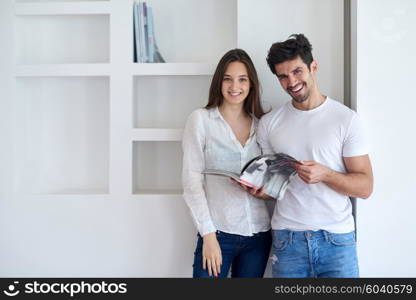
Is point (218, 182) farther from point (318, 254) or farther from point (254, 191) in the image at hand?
point (318, 254)

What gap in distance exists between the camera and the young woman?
1.77m

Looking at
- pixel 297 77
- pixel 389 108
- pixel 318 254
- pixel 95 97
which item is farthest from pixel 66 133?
pixel 389 108

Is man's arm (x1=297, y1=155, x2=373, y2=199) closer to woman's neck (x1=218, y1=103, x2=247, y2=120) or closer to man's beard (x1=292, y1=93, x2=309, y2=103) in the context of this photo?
man's beard (x1=292, y1=93, x2=309, y2=103)

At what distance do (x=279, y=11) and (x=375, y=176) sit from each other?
949mm

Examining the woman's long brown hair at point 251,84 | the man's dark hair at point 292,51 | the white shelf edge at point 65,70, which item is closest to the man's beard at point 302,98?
the man's dark hair at point 292,51

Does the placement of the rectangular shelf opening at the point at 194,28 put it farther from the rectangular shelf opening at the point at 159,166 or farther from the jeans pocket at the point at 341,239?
the jeans pocket at the point at 341,239

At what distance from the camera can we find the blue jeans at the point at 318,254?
1.62 m

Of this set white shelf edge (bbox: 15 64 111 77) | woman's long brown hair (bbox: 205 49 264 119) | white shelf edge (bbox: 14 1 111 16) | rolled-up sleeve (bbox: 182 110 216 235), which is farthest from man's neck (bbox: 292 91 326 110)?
white shelf edge (bbox: 14 1 111 16)

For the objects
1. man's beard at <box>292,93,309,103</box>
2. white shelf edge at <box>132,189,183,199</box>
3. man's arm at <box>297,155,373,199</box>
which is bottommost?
white shelf edge at <box>132,189,183,199</box>

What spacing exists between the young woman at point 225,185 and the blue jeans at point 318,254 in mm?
193

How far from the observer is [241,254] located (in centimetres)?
184

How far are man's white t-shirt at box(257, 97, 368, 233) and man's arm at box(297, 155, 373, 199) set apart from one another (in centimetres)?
3

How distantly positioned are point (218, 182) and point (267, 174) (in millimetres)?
266

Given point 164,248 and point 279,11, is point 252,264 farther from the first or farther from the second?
point 279,11
